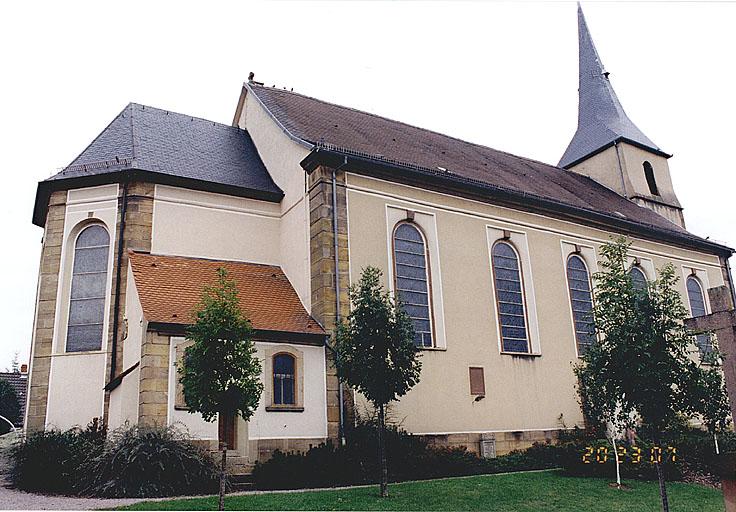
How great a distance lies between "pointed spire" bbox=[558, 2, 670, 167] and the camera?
31.9 meters

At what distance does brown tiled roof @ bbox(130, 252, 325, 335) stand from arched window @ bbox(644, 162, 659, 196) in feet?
68.9

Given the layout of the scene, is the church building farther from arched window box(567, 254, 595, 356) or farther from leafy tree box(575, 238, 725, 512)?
leafy tree box(575, 238, 725, 512)

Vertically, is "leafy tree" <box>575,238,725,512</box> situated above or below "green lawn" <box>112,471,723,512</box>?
above

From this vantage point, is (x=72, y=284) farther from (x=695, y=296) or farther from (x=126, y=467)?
(x=695, y=296)

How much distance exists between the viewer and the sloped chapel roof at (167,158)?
1836 centimetres

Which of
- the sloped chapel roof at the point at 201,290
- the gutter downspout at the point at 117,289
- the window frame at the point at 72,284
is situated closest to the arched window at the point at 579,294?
the sloped chapel roof at the point at 201,290

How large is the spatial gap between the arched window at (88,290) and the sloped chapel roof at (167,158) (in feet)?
5.35

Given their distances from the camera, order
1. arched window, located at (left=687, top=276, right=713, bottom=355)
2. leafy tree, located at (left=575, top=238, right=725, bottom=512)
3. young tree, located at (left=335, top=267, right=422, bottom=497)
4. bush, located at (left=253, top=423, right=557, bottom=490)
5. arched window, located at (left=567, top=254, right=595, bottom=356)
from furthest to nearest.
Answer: arched window, located at (left=687, top=276, right=713, bottom=355) → arched window, located at (left=567, top=254, right=595, bottom=356) → bush, located at (left=253, top=423, right=557, bottom=490) → young tree, located at (left=335, top=267, right=422, bottom=497) → leafy tree, located at (left=575, top=238, right=725, bottom=512)

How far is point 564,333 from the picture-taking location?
2097 centimetres

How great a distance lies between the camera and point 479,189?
2055 cm

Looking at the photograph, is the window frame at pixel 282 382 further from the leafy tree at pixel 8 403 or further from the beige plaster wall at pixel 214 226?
the leafy tree at pixel 8 403

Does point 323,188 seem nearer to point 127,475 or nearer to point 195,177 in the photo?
point 195,177

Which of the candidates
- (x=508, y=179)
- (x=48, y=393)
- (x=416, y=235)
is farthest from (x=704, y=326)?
(x=48, y=393)

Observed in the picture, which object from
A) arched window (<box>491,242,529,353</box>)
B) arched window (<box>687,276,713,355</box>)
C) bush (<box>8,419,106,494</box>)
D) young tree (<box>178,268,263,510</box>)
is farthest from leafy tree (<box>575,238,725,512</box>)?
arched window (<box>687,276,713,355</box>)
